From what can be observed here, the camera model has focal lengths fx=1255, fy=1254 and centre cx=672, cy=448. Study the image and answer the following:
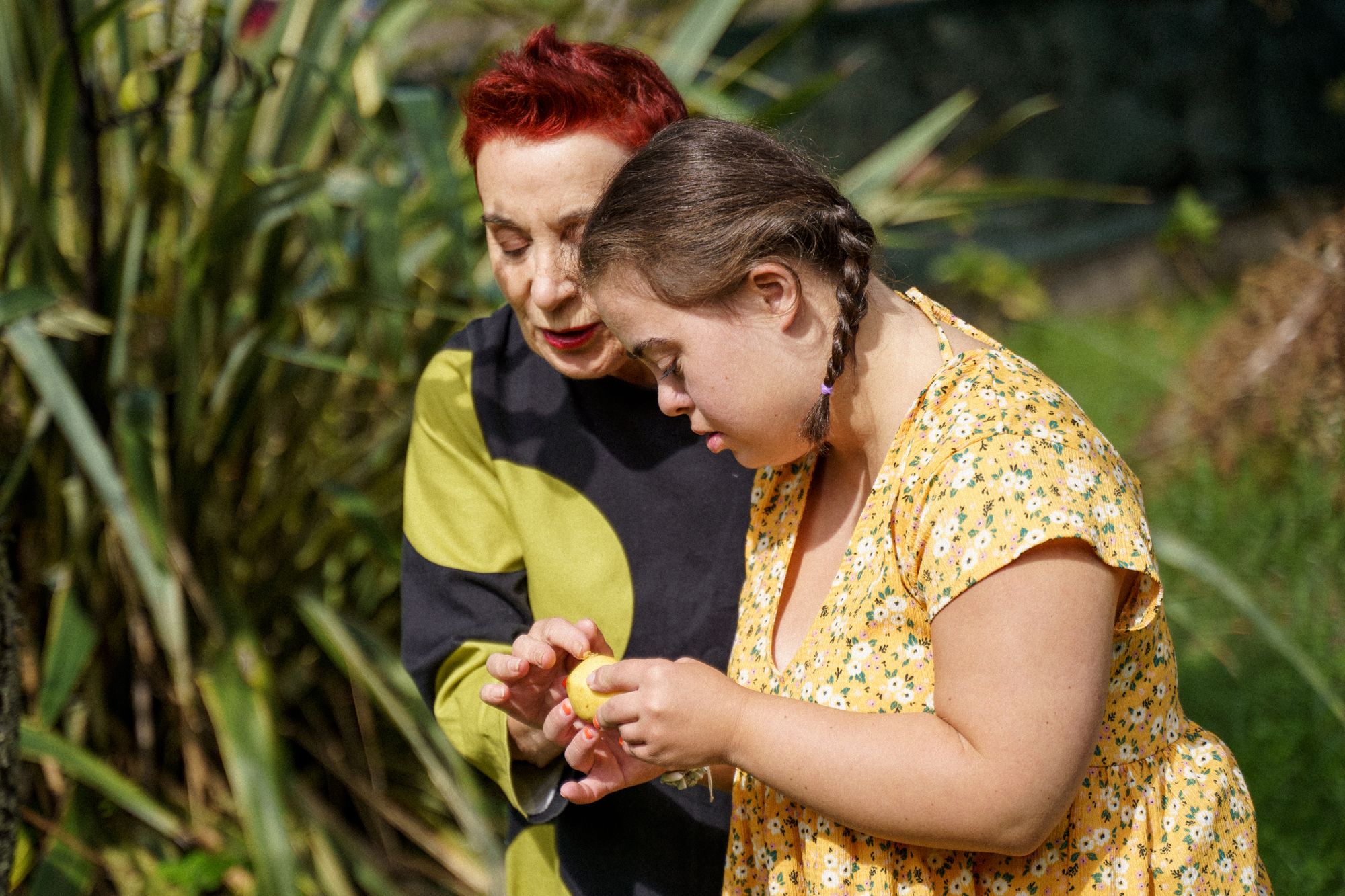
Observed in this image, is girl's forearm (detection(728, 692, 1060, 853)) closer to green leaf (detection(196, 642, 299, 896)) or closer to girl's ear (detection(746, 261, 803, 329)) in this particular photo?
girl's ear (detection(746, 261, 803, 329))

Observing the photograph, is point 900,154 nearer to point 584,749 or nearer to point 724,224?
point 724,224

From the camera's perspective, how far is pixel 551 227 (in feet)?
4.54

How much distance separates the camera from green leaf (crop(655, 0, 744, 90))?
279 cm

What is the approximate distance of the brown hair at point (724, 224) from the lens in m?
1.16

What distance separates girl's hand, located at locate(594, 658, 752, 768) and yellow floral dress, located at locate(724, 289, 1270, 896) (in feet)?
0.35

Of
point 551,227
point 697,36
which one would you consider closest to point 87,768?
point 551,227

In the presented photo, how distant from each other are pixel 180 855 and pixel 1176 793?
2019mm

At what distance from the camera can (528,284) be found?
1415 mm

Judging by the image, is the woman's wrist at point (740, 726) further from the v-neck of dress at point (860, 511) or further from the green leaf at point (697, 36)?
the green leaf at point (697, 36)

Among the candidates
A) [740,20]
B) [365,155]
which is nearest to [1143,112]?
[740,20]

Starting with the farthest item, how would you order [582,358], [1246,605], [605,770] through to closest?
[1246,605] < [582,358] < [605,770]

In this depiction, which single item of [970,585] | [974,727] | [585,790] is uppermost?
[970,585]

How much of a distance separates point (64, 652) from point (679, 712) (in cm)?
152

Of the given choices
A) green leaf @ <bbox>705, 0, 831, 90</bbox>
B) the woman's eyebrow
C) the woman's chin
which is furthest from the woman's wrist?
green leaf @ <bbox>705, 0, 831, 90</bbox>
